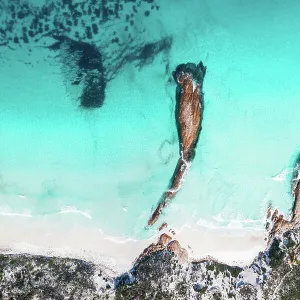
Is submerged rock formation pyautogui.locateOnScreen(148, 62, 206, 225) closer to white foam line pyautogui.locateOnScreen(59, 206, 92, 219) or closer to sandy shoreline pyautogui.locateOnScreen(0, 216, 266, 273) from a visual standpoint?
sandy shoreline pyautogui.locateOnScreen(0, 216, 266, 273)

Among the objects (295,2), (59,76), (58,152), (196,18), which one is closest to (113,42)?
(59,76)

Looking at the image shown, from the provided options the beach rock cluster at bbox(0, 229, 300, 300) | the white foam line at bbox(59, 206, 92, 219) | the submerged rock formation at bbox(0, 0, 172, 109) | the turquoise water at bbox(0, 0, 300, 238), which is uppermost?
the submerged rock formation at bbox(0, 0, 172, 109)

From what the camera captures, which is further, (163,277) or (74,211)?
(74,211)

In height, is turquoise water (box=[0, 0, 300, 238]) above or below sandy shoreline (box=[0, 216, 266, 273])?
above

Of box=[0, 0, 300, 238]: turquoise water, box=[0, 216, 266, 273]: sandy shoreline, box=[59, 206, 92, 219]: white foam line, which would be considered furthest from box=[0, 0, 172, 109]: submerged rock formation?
box=[0, 216, 266, 273]: sandy shoreline

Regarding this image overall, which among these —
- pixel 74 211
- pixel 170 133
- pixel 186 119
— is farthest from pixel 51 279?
pixel 186 119

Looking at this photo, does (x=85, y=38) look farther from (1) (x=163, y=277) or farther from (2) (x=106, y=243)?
(1) (x=163, y=277)

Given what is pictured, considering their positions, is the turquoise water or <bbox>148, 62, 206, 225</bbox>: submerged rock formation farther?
<bbox>148, 62, 206, 225</bbox>: submerged rock formation
